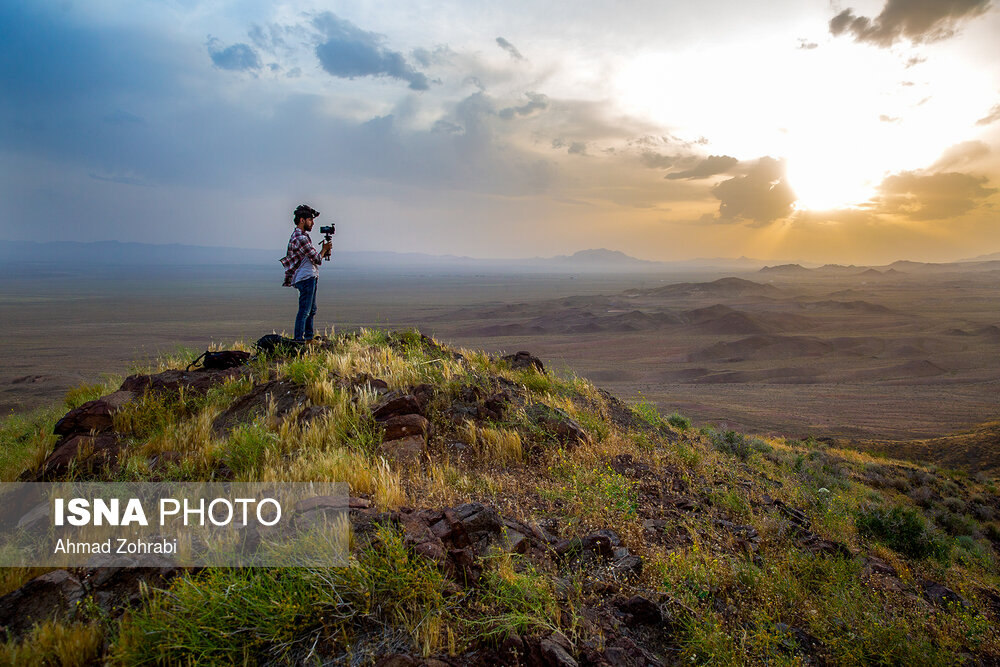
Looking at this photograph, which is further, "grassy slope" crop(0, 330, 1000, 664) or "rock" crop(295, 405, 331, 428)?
"rock" crop(295, 405, 331, 428)

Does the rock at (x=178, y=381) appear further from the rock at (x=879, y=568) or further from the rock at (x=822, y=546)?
the rock at (x=879, y=568)

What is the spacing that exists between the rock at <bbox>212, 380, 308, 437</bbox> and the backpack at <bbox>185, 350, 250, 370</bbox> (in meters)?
1.45

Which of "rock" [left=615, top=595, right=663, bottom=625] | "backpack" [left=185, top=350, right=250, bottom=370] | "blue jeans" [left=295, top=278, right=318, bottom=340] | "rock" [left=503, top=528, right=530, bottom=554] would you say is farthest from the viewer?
"blue jeans" [left=295, top=278, right=318, bottom=340]

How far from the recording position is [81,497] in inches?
142

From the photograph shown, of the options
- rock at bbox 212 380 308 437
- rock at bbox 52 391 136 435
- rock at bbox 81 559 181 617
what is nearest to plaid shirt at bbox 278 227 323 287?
rock at bbox 212 380 308 437

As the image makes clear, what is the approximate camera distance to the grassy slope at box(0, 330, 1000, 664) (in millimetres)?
2250

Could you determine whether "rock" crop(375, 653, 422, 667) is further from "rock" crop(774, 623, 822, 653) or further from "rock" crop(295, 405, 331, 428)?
"rock" crop(295, 405, 331, 428)

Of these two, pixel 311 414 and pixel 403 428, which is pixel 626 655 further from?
pixel 311 414

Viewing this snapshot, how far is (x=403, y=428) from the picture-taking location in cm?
480

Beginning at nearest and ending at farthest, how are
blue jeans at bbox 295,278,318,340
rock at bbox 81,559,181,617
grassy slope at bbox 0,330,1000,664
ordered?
grassy slope at bbox 0,330,1000,664
rock at bbox 81,559,181,617
blue jeans at bbox 295,278,318,340

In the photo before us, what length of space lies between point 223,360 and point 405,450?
409cm

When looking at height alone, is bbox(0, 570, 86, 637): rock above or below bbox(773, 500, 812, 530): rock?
above

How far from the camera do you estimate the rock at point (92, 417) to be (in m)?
4.94

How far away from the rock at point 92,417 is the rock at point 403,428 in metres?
3.07
